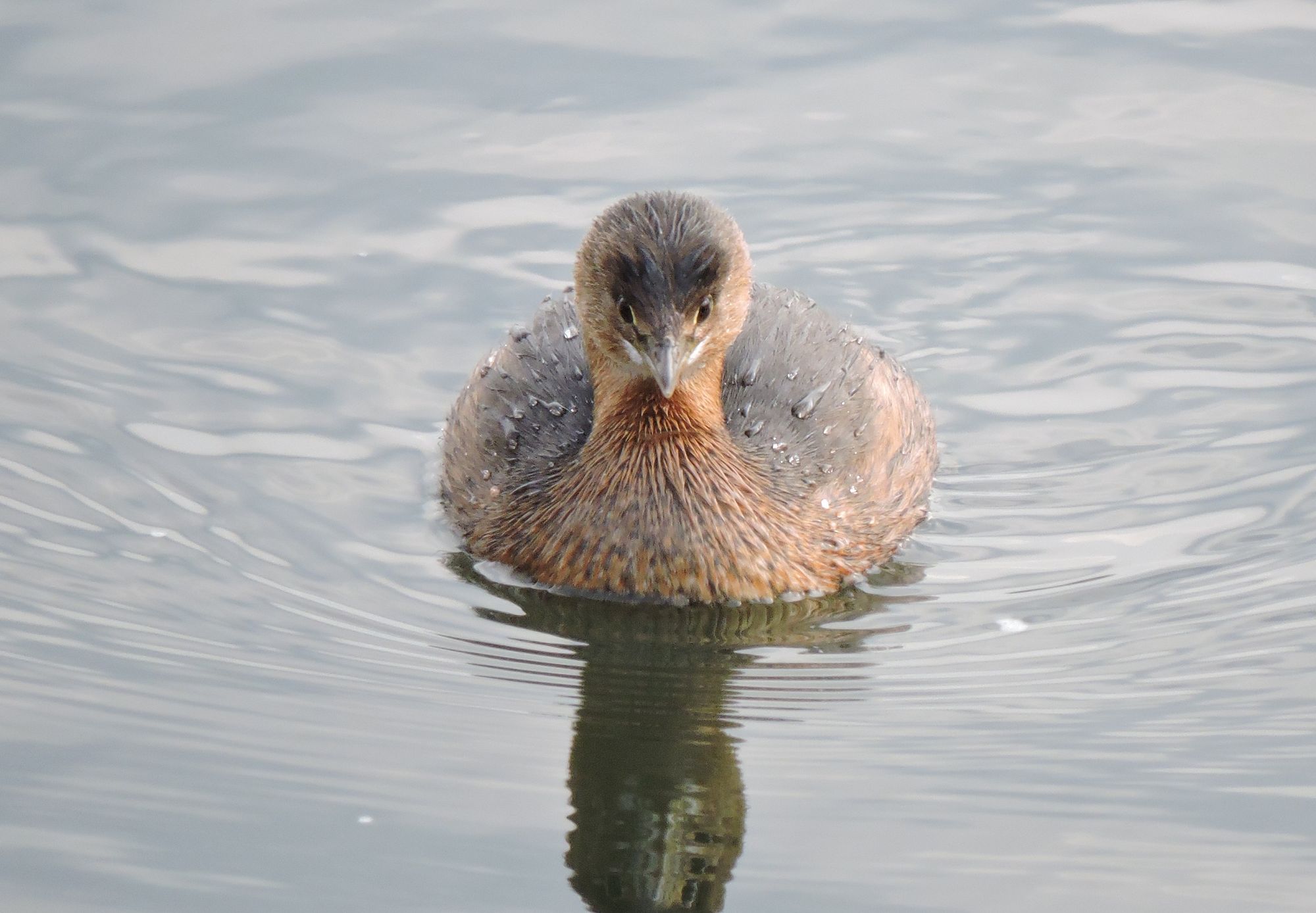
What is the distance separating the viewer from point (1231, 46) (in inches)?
499

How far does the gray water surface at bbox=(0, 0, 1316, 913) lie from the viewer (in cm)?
652

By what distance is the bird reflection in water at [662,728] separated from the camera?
250 inches

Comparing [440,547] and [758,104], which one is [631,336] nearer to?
[440,547]

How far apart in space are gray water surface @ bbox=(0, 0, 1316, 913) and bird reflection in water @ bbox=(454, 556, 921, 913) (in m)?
0.02

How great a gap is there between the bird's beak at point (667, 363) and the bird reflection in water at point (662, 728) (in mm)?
1028

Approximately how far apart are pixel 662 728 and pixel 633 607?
1104mm

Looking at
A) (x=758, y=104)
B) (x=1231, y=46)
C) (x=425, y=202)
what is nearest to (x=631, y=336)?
(x=425, y=202)

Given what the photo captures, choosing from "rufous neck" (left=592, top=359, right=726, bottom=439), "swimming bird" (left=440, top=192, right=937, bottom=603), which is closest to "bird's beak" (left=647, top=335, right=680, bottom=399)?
"swimming bird" (left=440, top=192, right=937, bottom=603)

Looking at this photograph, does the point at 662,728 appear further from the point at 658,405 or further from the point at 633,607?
the point at 658,405

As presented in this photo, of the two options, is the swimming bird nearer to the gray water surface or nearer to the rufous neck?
the rufous neck

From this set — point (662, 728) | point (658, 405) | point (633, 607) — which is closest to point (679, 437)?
point (658, 405)

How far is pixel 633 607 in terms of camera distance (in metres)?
8.34

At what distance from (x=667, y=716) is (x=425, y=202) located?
495 cm

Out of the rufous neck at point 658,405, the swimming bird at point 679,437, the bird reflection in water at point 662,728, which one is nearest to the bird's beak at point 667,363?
the swimming bird at point 679,437
